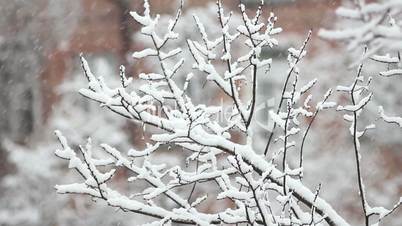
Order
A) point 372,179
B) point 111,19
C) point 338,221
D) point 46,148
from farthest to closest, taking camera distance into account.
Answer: point 111,19 → point 372,179 → point 46,148 → point 338,221

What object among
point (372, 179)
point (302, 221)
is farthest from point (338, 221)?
point (372, 179)

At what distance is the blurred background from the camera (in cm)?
1243

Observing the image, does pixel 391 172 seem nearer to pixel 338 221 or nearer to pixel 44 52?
pixel 44 52

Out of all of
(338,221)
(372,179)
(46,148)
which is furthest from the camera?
(372,179)

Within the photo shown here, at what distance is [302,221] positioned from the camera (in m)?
4.10

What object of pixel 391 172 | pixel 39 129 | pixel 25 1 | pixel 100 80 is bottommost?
pixel 100 80

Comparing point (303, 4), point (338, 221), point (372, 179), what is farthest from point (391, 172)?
point (338, 221)

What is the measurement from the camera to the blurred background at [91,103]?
12.4 metres

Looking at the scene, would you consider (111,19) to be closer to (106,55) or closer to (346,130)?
(106,55)

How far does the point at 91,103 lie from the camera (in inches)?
585

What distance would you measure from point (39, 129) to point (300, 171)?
10.8 metres

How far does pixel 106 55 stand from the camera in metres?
15.6

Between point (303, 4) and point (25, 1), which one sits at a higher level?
point (303, 4)

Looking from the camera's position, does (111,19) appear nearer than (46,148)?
No
